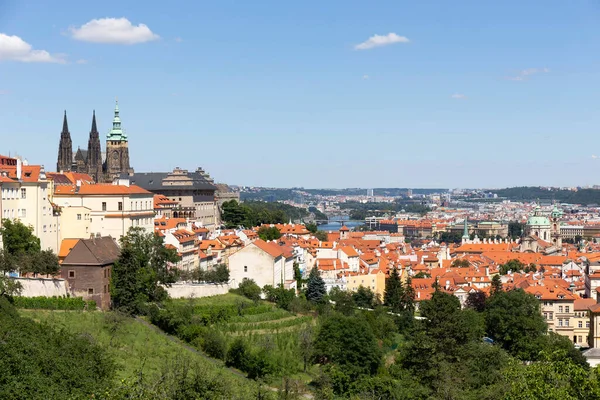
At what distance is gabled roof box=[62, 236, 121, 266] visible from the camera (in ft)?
134

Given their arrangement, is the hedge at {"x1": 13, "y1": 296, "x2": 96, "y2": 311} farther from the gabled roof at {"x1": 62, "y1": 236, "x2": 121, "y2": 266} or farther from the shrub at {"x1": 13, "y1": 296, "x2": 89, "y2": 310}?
the gabled roof at {"x1": 62, "y1": 236, "x2": 121, "y2": 266}

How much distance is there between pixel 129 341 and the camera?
3841cm

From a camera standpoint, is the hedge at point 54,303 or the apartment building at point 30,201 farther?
the apartment building at point 30,201

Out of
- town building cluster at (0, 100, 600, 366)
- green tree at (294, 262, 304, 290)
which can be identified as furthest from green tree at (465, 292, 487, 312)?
green tree at (294, 262, 304, 290)

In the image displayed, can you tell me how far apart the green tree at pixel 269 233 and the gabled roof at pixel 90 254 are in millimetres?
33245

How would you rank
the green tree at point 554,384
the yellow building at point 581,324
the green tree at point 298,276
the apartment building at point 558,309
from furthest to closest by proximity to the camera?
the apartment building at point 558,309 → the yellow building at point 581,324 → the green tree at point 298,276 → the green tree at point 554,384

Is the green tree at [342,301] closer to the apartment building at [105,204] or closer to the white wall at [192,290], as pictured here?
the white wall at [192,290]

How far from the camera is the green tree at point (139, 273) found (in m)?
41.8

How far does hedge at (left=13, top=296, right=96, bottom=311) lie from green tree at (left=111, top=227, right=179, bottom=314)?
→ 1.72 meters

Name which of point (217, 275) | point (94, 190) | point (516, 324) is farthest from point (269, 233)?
point (94, 190)

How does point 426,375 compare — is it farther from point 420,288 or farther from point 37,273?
point 420,288

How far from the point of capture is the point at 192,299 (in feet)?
155

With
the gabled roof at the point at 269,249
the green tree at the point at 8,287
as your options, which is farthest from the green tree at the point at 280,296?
the green tree at the point at 8,287

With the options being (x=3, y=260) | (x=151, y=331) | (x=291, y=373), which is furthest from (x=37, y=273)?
(x=291, y=373)
